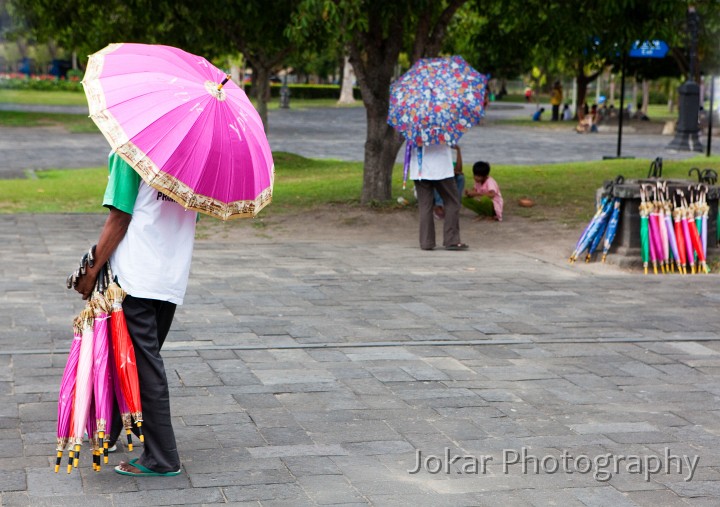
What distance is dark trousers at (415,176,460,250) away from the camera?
1114cm

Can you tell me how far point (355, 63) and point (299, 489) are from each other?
31.9 feet

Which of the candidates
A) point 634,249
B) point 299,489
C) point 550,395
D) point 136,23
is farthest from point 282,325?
point 136,23

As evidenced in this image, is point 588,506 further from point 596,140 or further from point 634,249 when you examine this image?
point 596,140

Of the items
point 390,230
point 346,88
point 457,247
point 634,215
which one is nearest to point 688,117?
point 390,230

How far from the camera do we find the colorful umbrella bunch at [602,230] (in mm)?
10383

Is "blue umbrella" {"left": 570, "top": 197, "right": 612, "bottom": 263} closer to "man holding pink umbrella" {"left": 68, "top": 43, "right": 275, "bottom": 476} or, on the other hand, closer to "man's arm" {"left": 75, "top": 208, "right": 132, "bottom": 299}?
"man holding pink umbrella" {"left": 68, "top": 43, "right": 275, "bottom": 476}

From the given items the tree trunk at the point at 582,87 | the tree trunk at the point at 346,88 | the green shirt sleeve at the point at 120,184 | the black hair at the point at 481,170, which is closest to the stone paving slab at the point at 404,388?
the green shirt sleeve at the point at 120,184

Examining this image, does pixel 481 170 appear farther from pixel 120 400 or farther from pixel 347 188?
pixel 120 400

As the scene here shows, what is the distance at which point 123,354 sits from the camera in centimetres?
446

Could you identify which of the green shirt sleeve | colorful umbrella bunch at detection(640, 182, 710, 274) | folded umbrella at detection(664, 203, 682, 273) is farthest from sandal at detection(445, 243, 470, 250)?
the green shirt sleeve

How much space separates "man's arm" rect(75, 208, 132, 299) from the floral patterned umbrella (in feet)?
22.0

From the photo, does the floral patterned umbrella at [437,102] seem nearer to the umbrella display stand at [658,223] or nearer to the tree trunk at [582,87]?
the umbrella display stand at [658,223]

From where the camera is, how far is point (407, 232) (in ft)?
41.6

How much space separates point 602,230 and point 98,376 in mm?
7067
